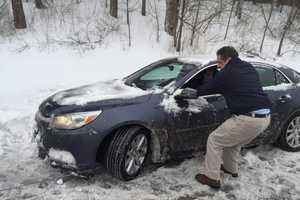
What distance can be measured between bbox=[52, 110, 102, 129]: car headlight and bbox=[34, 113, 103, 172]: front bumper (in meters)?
0.06

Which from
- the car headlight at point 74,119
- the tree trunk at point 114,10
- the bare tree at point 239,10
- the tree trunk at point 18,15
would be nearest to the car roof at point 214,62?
the car headlight at point 74,119

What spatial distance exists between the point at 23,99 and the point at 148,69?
10.3 feet

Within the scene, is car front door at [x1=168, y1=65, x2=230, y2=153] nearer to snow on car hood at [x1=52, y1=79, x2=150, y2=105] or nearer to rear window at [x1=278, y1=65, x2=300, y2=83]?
snow on car hood at [x1=52, y1=79, x2=150, y2=105]

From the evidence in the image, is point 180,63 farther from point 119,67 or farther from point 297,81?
point 119,67

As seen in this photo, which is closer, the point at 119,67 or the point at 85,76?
the point at 85,76

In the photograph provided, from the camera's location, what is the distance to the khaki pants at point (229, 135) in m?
4.21

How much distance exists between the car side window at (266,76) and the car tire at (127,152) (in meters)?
1.98

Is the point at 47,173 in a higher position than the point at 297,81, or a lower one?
lower

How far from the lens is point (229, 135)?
167 inches

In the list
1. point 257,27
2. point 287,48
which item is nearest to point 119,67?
point 287,48

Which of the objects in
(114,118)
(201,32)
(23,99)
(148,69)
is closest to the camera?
(114,118)

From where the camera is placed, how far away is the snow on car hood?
4.38 metres

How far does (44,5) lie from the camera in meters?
12.3

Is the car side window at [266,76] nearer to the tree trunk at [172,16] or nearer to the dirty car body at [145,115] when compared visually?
the dirty car body at [145,115]
